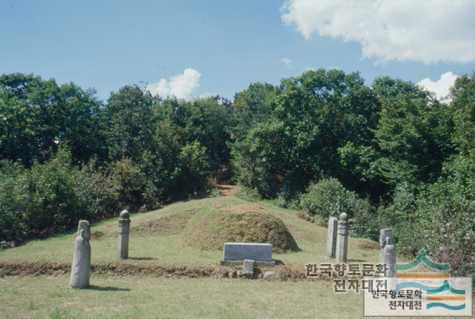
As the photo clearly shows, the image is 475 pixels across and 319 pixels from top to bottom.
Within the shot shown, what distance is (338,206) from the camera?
19.7m

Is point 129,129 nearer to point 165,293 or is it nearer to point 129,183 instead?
point 129,183

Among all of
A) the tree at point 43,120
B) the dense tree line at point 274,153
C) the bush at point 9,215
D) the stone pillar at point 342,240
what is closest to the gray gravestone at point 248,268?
the stone pillar at point 342,240

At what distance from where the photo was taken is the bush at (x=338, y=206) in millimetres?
18297

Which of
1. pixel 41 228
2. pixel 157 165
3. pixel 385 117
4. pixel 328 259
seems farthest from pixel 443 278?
pixel 157 165

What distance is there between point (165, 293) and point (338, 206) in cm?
1269

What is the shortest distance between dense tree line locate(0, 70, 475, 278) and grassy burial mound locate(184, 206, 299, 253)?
537 centimetres

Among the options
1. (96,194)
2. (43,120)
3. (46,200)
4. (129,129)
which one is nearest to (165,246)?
(46,200)

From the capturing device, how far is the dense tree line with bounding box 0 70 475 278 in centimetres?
1761

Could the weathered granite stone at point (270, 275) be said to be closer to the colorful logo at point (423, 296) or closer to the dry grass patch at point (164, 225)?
the colorful logo at point (423, 296)

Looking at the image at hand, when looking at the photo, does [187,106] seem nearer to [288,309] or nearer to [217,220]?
[217,220]

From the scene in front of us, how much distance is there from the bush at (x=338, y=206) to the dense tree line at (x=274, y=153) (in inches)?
2.5

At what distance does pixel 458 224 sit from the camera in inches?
469

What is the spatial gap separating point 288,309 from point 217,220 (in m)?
5.55

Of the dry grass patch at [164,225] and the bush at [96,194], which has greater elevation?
the bush at [96,194]
